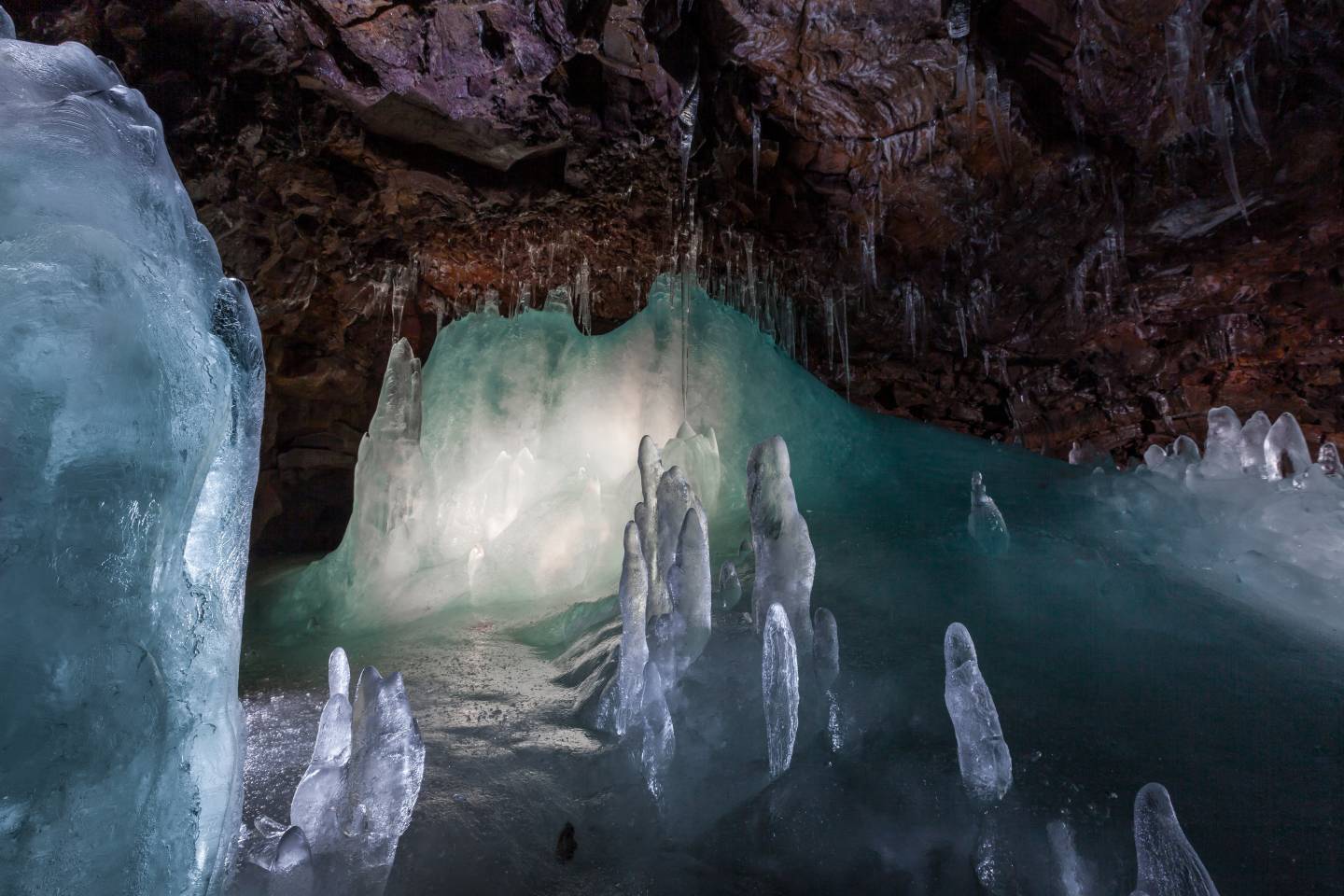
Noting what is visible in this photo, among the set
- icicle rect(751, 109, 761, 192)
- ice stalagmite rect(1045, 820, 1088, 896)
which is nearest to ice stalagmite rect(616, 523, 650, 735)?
ice stalagmite rect(1045, 820, 1088, 896)

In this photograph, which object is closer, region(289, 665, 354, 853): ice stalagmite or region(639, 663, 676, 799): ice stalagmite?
region(289, 665, 354, 853): ice stalagmite

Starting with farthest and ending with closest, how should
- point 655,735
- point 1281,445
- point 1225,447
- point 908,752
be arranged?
1. point 1225,447
2. point 1281,445
3. point 655,735
4. point 908,752

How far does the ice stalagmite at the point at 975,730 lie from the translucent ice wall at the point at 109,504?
266 cm

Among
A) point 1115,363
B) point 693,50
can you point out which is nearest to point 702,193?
point 693,50

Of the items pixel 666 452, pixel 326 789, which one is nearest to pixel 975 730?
pixel 326 789

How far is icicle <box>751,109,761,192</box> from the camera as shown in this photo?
742 cm

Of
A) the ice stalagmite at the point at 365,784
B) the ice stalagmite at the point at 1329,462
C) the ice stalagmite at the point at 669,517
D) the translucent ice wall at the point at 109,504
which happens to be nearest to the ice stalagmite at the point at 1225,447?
the ice stalagmite at the point at 1329,462

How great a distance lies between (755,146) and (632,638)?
5.70 meters

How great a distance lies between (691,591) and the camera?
400 centimetres

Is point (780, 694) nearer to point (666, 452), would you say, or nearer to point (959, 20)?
point (666, 452)

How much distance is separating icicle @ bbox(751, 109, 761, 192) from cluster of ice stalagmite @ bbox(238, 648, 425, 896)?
6610 mm

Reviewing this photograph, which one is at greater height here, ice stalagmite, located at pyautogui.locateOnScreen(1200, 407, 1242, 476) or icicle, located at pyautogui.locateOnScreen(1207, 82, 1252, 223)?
icicle, located at pyautogui.locateOnScreen(1207, 82, 1252, 223)

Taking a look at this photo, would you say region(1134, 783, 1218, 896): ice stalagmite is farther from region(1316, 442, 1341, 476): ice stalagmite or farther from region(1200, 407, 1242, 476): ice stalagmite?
region(1316, 442, 1341, 476): ice stalagmite

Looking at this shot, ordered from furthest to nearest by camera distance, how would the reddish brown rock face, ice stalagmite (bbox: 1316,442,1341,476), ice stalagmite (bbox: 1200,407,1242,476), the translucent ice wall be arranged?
ice stalagmite (bbox: 1316,442,1341,476) < ice stalagmite (bbox: 1200,407,1242,476) < the reddish brown rock face < the translucent ice wall
